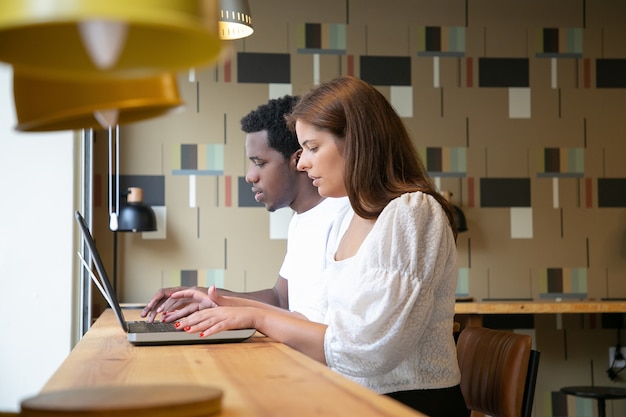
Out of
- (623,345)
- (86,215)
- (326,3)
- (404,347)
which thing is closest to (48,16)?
(404,347)

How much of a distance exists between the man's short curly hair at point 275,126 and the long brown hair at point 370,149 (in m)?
1.00

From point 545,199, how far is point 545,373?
101cm

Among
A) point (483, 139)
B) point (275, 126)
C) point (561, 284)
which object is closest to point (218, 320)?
point (275, 126)

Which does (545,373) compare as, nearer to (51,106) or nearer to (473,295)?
(473,295)

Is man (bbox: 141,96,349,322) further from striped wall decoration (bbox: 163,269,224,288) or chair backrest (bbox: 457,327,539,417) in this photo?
striped wall decoration (bbox: 163,269,224,288)

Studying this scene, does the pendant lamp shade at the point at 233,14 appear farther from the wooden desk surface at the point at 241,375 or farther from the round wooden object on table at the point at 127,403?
the round wooden object on table at the point at 127,403

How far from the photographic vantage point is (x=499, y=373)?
185cm

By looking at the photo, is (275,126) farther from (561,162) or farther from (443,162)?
(561,162)

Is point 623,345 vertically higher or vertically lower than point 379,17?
lower

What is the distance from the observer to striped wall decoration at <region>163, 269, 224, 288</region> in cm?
482

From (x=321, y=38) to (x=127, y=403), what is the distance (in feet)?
14.4

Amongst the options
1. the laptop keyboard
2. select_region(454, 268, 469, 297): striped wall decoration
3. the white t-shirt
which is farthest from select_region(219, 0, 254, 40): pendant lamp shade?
select_region(454, 268, 469, 297): striped wall decoration

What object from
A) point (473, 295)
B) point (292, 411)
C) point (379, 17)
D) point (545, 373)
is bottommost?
point (545, 373)

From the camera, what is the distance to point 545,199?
202 inches
